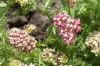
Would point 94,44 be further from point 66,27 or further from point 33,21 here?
point 33,21

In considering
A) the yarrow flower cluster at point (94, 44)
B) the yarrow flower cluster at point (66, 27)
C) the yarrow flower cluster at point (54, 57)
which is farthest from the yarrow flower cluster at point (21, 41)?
the yarrow flower cluster at point (94, 44)

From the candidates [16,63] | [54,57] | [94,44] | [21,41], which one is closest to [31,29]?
[21,41]

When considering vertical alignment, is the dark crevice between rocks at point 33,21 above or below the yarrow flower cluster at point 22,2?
below

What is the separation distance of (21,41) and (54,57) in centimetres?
48

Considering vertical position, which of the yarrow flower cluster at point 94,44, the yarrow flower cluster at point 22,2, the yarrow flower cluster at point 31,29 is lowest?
the yarrow flower cluster at point 94,44

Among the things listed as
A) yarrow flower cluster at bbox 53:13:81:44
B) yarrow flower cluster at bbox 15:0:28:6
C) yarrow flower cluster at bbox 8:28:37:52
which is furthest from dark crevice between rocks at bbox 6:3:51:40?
yarrow flower cluster at bbox 53:13:81:44

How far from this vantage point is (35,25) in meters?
4.04

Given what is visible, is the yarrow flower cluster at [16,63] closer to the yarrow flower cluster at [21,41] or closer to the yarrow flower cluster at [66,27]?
the yarrow flower cluster at [21,41]

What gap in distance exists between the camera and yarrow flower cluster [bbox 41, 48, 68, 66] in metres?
3.31

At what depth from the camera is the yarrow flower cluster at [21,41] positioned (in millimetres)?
3387

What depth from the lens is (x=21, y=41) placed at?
3396 mm

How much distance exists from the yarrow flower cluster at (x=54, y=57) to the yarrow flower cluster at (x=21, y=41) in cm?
19

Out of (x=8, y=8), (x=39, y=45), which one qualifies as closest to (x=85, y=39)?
(x=39, y=45)

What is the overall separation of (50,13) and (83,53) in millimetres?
965
